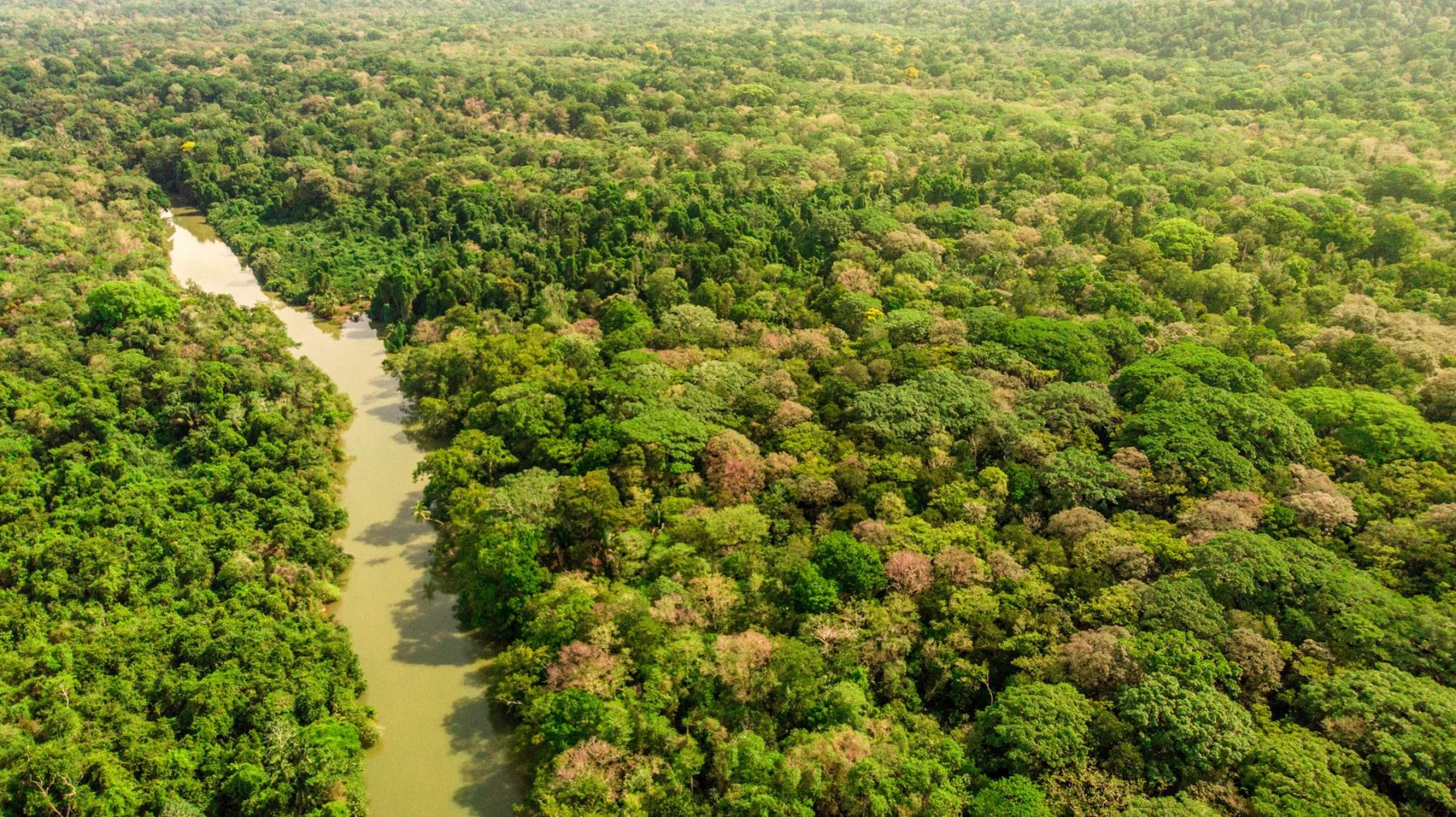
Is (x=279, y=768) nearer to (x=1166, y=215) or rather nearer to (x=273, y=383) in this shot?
(x=273, y=383)

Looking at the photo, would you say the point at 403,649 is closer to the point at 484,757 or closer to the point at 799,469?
the point at 484,757

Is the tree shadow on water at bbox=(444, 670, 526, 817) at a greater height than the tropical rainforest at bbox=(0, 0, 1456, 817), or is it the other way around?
the tropical rainforest at bbox=(0, 0, 1456, 817)

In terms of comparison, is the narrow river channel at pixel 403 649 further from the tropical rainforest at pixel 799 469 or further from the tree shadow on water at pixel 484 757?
the tropical rainforest at pixel 799 469

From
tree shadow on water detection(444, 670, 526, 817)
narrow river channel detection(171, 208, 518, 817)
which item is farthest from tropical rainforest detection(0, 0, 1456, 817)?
narrow river channel detection(171, 208, 518, 817)

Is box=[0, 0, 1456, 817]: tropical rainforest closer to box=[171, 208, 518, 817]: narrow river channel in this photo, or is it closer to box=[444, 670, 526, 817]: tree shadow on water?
box=[444, 670, 526, 817]: tree shadow on water

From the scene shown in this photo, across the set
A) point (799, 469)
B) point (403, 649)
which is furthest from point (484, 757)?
point (799, 469)

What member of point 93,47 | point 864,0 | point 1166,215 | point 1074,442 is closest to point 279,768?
point 1074,442
